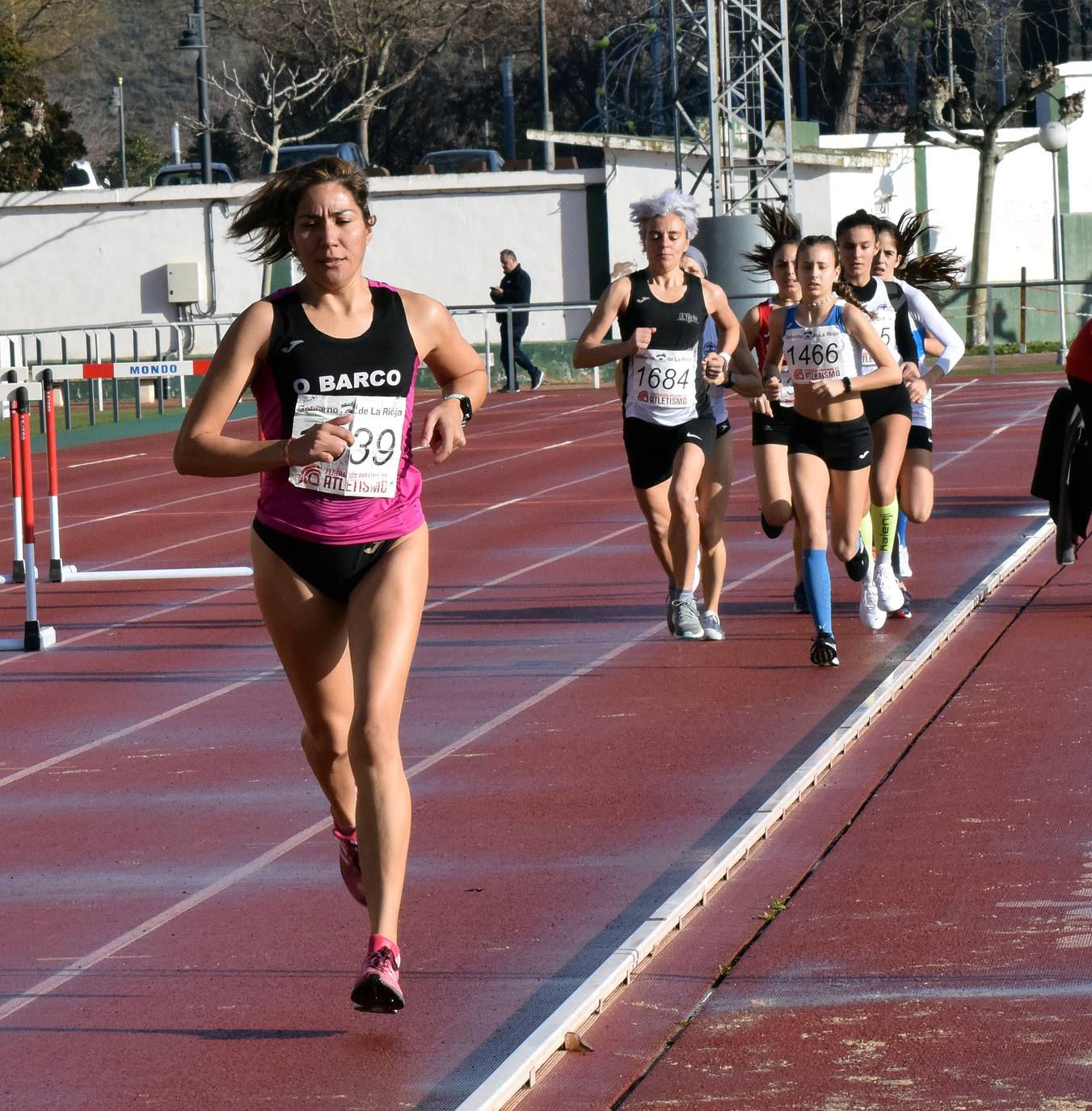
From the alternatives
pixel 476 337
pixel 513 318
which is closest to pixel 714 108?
pixel 513 318

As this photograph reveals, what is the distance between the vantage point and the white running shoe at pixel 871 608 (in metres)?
10.2

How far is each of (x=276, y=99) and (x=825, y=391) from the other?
169 ft

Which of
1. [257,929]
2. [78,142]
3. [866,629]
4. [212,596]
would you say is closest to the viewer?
[257,929]

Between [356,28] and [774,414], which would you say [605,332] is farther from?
[356,28]

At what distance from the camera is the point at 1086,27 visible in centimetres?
5847

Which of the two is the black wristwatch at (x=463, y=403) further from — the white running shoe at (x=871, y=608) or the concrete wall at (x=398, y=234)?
the concrete wall at (x=398, y=234)

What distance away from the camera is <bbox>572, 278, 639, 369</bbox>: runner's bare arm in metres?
9.98

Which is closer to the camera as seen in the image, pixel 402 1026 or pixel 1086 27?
pixel 402 1026

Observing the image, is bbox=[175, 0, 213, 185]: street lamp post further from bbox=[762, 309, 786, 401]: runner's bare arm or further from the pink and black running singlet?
the pink and black running singlet

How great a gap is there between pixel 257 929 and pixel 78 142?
49156 millimetres

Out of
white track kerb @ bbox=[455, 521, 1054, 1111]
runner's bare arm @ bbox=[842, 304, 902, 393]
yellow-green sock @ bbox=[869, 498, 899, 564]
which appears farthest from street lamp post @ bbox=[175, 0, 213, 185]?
white track kerb @ bbox=[455, 521, 1054, 1111]

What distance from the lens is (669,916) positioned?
5.51 meters

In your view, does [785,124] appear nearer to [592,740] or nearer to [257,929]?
[592,740]

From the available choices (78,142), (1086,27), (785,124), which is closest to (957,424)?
(785,124)
